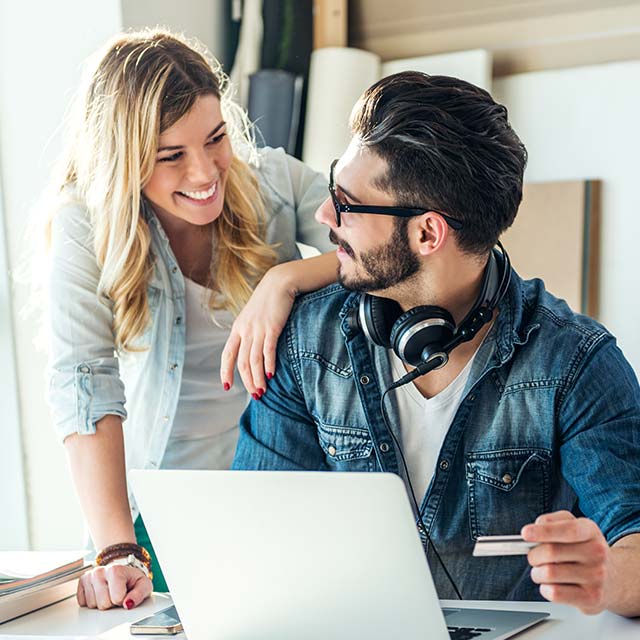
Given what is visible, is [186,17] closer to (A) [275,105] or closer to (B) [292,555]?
(A) [275,105]

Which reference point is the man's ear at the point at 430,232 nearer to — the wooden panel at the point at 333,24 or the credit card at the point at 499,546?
the credit card at the point at 499,546

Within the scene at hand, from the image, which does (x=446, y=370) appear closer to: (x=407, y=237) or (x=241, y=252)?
(x=407, y=237)

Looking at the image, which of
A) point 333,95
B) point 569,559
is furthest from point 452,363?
point 333,95

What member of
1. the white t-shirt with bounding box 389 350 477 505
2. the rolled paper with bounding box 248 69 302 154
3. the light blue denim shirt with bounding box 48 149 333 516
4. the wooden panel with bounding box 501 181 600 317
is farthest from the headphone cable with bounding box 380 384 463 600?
the rolled paper with bounding box 248 69 302 154

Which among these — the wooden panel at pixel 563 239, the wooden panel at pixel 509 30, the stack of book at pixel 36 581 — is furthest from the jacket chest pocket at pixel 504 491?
the wooden panel at pixel 509 30

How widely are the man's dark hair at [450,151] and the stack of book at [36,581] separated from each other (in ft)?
2.42

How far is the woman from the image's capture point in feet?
5.26

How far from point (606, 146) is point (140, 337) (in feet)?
5.58

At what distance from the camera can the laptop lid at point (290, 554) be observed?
37.4 inches

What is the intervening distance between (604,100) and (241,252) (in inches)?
60.3

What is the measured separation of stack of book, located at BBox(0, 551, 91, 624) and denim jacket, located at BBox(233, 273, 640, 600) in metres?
0.31

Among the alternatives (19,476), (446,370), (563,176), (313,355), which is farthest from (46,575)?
(563,176)

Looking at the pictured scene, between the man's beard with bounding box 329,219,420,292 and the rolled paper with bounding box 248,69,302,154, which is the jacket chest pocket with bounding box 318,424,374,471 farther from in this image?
the rolled paper with bounding box 248,69,302,154

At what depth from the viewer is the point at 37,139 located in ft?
A: 9.09
